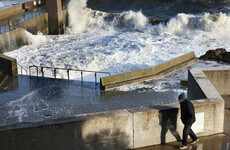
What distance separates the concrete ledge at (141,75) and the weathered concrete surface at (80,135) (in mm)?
8720

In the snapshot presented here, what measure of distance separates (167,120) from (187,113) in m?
0.49

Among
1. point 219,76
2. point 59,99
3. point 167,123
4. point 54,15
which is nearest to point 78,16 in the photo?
point 54,15

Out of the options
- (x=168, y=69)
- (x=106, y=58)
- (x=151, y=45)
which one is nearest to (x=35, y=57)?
(x=106, y=58)

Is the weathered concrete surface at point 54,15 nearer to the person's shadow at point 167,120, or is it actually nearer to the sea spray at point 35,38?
the sea spray at point 35,38

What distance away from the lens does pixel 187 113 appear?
641 cm

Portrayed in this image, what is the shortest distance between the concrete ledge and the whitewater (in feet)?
1.67

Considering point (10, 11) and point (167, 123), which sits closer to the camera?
point (167, 123)

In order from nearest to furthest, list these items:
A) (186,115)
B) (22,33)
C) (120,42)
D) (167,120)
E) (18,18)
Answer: (186,115) < (167,120) < (22,33) < (120,42) < (18,18)

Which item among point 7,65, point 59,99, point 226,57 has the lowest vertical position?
point 59,99

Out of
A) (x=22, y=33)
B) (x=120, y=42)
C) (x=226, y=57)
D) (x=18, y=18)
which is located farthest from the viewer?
(x=18, y=18)

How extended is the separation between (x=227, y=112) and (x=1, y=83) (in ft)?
35.7

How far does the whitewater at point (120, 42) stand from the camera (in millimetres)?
22625

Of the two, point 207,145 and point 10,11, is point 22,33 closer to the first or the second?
point 10,11

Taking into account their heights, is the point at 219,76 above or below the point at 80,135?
above
